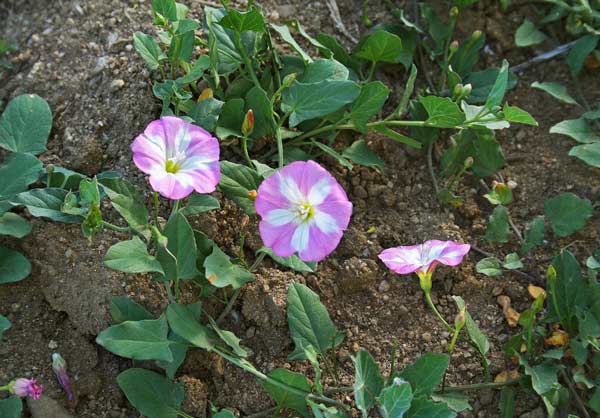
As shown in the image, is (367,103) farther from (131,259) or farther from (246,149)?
(131,259)

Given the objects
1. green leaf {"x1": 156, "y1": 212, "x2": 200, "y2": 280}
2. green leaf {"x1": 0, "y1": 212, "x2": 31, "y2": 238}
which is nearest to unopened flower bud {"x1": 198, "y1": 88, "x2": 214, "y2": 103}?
green leaf {"x1": 156, "y1": 212, "x2": 200, "y2": 280}

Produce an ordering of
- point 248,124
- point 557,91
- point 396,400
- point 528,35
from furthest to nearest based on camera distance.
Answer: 1. point 528,35
2. point 557,91
3. point 248,124
4. point 396,400

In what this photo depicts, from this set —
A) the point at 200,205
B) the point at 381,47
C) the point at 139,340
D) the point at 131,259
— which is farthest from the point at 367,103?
the point at 139,340

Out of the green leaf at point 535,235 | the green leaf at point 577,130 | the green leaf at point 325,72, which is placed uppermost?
the green leaf at point 325,72

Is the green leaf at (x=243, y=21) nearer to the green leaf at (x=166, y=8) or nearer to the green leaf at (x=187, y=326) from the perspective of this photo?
the green leaf at (x=166, y=8)

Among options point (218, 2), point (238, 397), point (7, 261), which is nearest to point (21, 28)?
point (218, 2)

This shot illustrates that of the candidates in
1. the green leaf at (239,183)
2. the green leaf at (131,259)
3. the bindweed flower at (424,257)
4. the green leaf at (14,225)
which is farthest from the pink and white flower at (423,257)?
the green leaf at (14,225)
